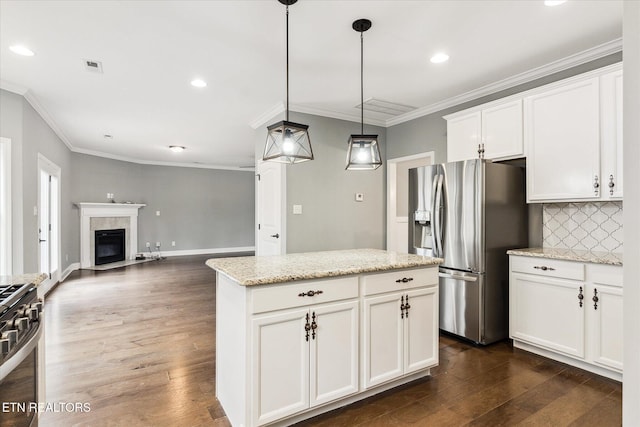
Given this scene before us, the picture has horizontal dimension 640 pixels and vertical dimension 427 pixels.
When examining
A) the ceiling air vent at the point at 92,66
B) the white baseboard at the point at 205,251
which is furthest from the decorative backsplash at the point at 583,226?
the white baseboard at the point at 205,251

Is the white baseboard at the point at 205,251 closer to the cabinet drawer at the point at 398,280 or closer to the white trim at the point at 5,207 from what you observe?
the white trim at the point at 5,207

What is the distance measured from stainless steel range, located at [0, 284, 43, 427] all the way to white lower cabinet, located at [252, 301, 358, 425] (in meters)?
0.92

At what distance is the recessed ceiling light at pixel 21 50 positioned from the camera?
2777 millimetres

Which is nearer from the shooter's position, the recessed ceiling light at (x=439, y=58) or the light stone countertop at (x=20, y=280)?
the light stone countertop at (x=20, y=280)

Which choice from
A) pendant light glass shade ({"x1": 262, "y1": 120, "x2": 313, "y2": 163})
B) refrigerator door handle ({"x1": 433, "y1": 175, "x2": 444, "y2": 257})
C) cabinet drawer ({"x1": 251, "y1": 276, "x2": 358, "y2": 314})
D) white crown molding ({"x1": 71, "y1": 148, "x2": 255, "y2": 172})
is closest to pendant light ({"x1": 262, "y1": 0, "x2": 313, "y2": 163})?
pendant light glass shade ({"x1": 262, "y1": 120, "x2": 313, "y2": 163})

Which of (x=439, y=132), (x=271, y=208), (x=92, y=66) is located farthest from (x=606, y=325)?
(x=92, y=66)

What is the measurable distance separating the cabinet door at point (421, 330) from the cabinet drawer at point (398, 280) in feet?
0.19

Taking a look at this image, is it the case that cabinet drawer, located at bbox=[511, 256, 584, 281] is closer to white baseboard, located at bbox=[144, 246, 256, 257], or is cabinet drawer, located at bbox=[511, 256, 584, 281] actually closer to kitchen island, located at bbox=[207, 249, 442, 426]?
kitchen island, located at bbox=[207, 249, 442, 426]

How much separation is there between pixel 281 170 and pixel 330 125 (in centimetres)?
94

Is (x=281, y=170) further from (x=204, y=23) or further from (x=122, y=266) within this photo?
(x=122, y=266)

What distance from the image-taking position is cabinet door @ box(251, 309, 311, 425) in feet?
5.80

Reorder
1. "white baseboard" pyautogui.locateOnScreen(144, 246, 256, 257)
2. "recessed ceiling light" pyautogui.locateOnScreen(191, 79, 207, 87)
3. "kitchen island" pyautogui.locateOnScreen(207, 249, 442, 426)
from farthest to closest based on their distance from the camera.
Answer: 1. "white baseboard" pyautogui.locateOnScreen(144, 246, 256, 257)
2. "recessed ceiling light" pyautogui.locateOnScreen(191, 79, 207, 87)
3. "kitchen island" pyautogui.locateOnScreen(207, 249, 442, 426)

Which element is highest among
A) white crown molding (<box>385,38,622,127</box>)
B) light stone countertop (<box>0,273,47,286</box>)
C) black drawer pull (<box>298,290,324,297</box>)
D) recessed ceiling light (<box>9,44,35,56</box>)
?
recessed ceiling light (<box>9,44,35,56</box>)

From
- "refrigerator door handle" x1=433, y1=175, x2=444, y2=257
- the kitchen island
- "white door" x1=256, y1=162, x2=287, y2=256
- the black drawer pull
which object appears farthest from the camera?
"white door" x1=256, y1=162, x2=287, y2=256
